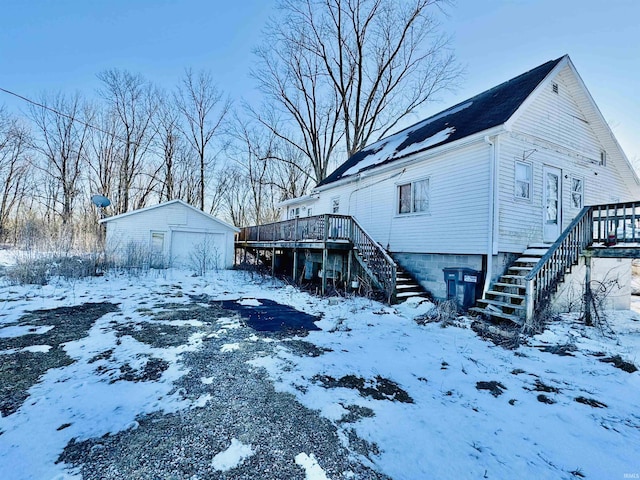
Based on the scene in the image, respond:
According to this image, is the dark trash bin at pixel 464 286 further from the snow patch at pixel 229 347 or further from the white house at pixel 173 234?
the white house at pixel 173 234

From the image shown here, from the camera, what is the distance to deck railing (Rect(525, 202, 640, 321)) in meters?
6.23

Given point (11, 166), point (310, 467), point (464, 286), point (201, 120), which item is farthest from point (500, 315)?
point (11, 166)

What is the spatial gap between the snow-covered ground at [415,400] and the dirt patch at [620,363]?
0.25ft

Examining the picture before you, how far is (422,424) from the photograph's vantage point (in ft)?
9.05

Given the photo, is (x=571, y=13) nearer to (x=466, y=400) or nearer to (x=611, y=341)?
(x=611, y=341)

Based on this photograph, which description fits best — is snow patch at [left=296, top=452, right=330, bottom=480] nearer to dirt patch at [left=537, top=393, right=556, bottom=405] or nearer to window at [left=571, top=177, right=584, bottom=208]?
dirt patch at [left=537, top=393, right=556, bottom=405]

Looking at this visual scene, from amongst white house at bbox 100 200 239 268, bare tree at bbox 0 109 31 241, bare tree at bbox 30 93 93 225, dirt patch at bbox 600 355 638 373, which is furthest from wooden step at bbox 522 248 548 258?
bare tree at bbox 0 109 31 241

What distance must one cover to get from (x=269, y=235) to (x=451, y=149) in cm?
966

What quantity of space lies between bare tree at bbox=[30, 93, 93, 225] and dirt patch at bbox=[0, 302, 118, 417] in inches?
852

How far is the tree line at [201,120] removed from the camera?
20469 mm

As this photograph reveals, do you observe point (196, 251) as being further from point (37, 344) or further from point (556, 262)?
point (556, 262)

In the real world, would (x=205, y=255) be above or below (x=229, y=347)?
above

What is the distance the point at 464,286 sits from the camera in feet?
25.6

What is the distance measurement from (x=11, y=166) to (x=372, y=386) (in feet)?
112
